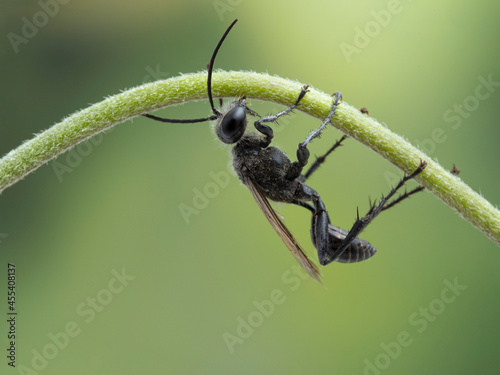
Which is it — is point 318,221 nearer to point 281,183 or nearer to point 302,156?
point 281,183

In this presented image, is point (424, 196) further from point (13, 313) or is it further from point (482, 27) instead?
point (13, 313)

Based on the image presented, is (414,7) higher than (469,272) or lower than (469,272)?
higher

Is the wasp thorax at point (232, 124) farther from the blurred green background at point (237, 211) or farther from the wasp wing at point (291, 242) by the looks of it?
the blurred green background at point (237, 211)

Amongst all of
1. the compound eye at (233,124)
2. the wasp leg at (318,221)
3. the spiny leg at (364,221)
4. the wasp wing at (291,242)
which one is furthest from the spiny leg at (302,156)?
the spiny leg at (364,221)

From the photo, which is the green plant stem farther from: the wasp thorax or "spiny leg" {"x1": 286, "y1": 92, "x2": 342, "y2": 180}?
the wasp thorax

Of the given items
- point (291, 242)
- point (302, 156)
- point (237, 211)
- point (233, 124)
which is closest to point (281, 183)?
point (302, 156)

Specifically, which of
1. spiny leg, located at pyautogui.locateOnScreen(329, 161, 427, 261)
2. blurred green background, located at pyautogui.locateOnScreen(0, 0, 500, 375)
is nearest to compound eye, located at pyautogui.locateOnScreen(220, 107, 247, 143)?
spiny leg, located at pyautogui.locateOnScreen(329, 161, 427, 261)

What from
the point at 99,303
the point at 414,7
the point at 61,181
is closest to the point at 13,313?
the point at 99,303
